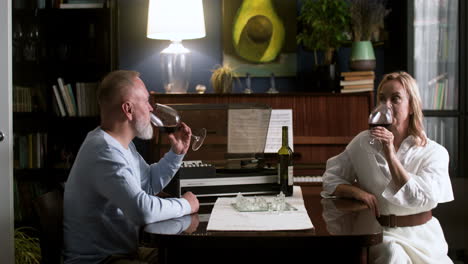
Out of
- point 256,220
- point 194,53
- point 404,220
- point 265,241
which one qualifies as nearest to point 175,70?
point 194,53

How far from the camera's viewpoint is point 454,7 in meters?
4.07

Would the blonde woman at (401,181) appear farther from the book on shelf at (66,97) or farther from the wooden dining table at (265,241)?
the book on shelf at (66,97)

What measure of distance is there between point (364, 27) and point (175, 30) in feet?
4.38

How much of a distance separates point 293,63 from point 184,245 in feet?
9.70

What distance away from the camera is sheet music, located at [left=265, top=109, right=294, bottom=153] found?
362 centimetres

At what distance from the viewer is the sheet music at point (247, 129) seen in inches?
107

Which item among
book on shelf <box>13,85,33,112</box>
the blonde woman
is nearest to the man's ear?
the blonde woman

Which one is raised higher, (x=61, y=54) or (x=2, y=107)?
(x=61, y=54)

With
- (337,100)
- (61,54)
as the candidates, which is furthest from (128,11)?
(337,100)

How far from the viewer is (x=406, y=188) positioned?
7.72 ft

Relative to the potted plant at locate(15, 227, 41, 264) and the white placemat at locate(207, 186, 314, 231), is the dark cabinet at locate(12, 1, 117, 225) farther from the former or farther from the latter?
the white placemat at locate(207, 186, 314, 231)

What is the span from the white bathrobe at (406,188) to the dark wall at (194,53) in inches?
69.3

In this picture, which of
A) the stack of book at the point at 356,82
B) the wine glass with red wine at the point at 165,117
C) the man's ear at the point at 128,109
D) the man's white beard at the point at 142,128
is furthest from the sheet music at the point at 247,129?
the stack of book at the point at 356,82

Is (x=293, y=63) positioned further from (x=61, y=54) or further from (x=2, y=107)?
(x=2, y=107)
